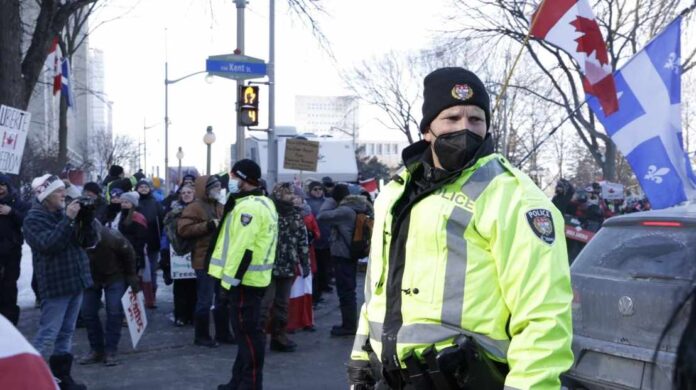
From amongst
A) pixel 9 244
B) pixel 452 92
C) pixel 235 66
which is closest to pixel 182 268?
pixel 9 244

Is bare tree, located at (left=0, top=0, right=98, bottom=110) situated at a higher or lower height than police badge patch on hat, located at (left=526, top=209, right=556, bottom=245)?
higher

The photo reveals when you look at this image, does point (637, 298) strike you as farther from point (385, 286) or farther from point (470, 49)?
point (470, 49)

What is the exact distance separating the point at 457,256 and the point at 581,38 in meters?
5.98

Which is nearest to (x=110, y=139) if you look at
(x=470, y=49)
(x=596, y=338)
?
(x=470, y=49)

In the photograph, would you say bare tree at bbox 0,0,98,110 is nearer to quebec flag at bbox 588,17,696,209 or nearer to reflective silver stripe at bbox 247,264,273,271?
reflective silver stripe at bbox 247,264,273,271

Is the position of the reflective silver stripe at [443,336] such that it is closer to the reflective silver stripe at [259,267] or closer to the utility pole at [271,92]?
the reflective silver stripe at [259,267]

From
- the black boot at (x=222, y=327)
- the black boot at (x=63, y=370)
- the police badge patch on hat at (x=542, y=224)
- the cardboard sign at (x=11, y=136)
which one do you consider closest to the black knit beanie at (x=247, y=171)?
the black boot at (x=63, y=370)

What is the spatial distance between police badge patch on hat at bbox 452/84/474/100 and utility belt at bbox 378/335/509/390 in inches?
34.5

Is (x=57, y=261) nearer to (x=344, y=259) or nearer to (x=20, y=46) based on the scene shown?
(x=344, y=259)

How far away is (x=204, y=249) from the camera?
9.16 meters

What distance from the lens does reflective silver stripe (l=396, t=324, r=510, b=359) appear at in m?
2.73

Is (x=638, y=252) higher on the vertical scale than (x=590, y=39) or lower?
lower

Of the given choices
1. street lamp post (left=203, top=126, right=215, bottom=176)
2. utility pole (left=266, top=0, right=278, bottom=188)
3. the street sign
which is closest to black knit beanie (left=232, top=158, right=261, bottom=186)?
the street sign

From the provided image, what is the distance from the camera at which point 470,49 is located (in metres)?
22.0
